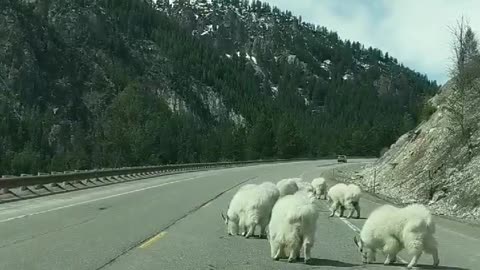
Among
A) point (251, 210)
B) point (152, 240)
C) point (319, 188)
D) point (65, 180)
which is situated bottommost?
point (152, 240)

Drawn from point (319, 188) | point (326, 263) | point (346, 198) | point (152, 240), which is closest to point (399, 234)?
point (326, 263)

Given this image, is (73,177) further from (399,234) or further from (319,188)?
(399,234)

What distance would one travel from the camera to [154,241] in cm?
1309

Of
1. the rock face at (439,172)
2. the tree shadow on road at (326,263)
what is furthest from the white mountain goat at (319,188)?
the tree shadow on road at (326,263)

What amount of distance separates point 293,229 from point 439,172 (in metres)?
20.7

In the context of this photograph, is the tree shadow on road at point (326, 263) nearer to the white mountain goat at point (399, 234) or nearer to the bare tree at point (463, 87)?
the white mountain goat at point (399, 234)

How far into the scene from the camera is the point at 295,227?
10234mm

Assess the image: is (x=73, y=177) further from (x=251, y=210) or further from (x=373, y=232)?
(x=373, y=232)

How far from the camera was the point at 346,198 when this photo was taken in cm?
1861

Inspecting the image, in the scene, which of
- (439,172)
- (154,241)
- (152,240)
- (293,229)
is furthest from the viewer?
(439,172)

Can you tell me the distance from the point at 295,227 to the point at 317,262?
0.90 metres

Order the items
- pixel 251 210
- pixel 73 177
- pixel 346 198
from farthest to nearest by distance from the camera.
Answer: pixel 73 177
pixel 346 198
pixel 251 210

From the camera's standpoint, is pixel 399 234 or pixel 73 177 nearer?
pixel 399 234

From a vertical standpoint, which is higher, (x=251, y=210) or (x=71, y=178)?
(x=251, y=210)
